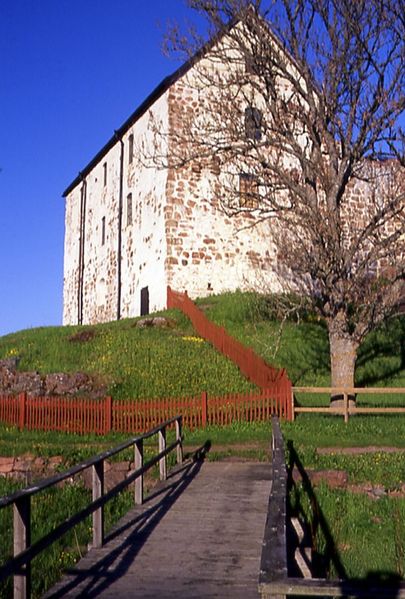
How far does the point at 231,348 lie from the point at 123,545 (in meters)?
12.9

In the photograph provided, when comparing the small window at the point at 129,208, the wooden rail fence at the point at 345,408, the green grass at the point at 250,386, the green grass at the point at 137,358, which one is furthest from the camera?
the small window at the point at 129,208

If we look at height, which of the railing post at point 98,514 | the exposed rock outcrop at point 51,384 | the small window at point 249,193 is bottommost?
the railing post at point 98,514

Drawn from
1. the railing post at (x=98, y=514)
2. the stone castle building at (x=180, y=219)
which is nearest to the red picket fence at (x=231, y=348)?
the stone castle building at (x=180, y=219)

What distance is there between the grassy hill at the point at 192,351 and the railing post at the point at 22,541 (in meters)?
12.4

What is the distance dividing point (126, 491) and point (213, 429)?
3469 millimetres

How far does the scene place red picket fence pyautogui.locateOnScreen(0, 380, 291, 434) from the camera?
49.6 feet

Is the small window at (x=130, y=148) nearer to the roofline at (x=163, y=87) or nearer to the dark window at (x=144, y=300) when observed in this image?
the roofline at (x=163, y=87)

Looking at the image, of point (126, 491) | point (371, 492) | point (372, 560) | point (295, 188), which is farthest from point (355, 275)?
point (372, 560)

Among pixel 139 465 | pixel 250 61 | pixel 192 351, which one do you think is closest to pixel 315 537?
pixel 139 465

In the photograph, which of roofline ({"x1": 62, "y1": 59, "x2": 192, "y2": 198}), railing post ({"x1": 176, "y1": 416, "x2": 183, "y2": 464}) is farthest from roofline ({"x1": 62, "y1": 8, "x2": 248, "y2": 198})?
railing post ({"x1": 176, "y1": 416, "x2": 183, "y2": 464})

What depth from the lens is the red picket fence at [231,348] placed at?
16.9 m

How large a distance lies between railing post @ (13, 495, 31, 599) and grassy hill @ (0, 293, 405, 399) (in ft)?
40.8

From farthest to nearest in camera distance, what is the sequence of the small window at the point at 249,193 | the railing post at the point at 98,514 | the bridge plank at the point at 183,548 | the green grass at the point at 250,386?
the small window at the point at 249,193 < the green grass at the point at 250,386 < the railing post at the point at 98,514 < the bridge plank at the point at 183,548

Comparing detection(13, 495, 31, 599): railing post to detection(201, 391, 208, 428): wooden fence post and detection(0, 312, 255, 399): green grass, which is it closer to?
detection(201, 391, 208, 428): wooden fence post
